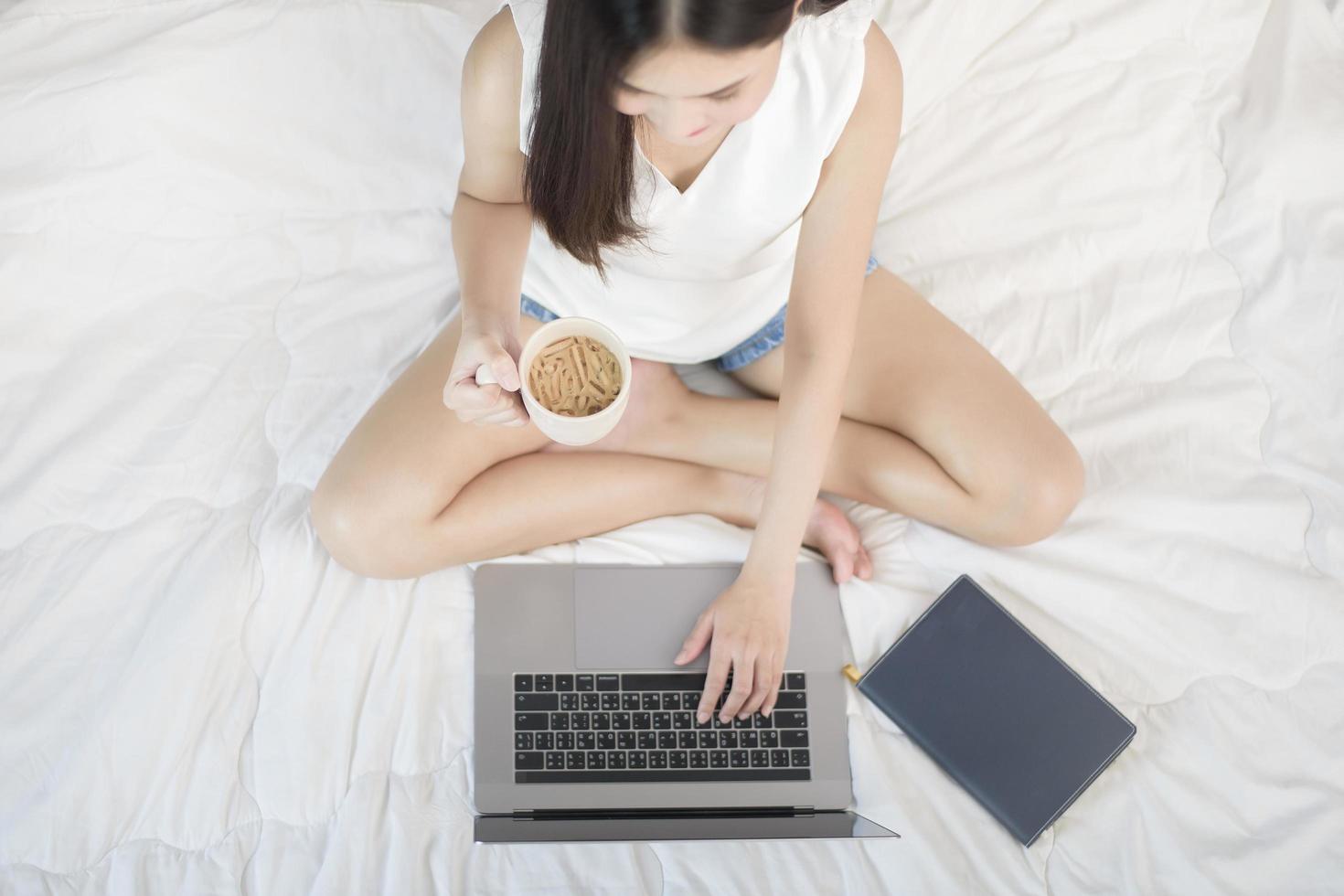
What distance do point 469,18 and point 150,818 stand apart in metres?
1.05

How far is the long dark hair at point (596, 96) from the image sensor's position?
0.70 metres

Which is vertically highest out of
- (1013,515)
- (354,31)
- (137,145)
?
(354,31)

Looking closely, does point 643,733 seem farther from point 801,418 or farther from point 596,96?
point 596,96

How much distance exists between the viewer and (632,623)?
113 cm

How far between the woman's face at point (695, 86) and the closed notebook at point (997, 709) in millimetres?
604

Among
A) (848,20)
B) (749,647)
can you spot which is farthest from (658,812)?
(848,20)

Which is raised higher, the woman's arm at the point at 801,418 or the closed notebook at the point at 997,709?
the woman's arm at the point at 801,418

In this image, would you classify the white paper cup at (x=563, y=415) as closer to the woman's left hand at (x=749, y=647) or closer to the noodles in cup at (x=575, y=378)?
the noodles in cup at (x=575, y=378)

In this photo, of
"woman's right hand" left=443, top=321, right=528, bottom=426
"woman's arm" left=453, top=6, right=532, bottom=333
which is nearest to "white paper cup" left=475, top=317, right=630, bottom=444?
"woman's right hand" left=443, top=321, right=528, bottom=426

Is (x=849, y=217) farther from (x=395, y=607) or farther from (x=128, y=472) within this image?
(x=128, y=472)

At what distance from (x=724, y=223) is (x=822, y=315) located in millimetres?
142

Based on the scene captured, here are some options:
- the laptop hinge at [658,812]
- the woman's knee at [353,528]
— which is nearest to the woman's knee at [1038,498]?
the laptop hinge at [658,812]

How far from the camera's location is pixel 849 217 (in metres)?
1.04

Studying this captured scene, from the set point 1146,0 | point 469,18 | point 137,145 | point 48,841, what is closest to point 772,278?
point 469,18
